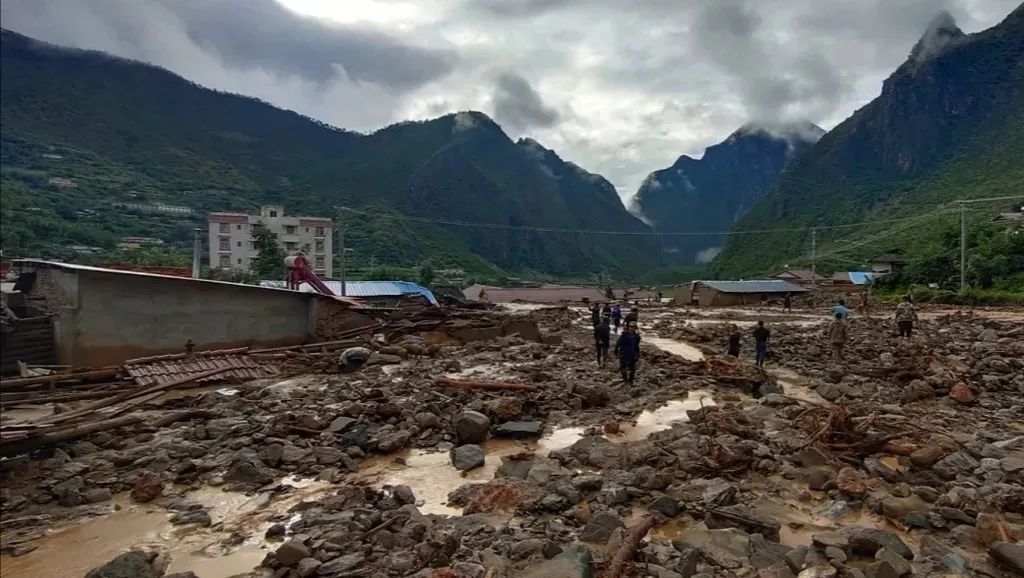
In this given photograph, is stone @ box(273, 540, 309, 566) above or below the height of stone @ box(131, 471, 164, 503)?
above

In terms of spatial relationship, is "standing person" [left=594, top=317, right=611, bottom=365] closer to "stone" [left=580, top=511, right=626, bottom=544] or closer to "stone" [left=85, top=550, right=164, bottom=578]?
"stone" [left=580, top=511, right=626, bottom=544]

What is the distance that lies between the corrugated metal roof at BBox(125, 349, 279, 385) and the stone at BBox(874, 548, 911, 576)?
13.0 metres

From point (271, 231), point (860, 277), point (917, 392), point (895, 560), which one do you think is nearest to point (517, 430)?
point (895, 560)

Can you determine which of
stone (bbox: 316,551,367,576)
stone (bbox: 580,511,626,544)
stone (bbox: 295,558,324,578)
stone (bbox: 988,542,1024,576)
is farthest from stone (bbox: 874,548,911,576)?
stone (bbox: 295,558,324,578)

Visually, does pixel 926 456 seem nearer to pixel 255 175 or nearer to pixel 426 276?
pixel 426 276

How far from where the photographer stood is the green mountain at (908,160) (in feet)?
252

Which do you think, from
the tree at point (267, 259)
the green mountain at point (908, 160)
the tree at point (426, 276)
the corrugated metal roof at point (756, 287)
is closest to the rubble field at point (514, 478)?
the corrugated metal roof at point (756, 287)

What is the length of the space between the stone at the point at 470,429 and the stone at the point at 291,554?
4.37 metres

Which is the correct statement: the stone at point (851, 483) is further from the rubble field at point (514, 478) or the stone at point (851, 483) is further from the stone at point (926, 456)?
the stone at point (926, 456)

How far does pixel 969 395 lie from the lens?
12.4 m

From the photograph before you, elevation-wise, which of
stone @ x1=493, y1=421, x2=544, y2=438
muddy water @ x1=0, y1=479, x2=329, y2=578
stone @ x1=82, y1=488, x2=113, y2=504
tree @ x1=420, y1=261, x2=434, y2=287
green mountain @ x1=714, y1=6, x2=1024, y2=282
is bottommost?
muddy water @ x1=0, y1=479, x2=329, y2=578

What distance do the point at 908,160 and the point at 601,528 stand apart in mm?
122560

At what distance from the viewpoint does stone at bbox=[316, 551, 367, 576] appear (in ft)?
16.7

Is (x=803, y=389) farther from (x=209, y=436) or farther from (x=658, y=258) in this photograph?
(x=658, y=258)
